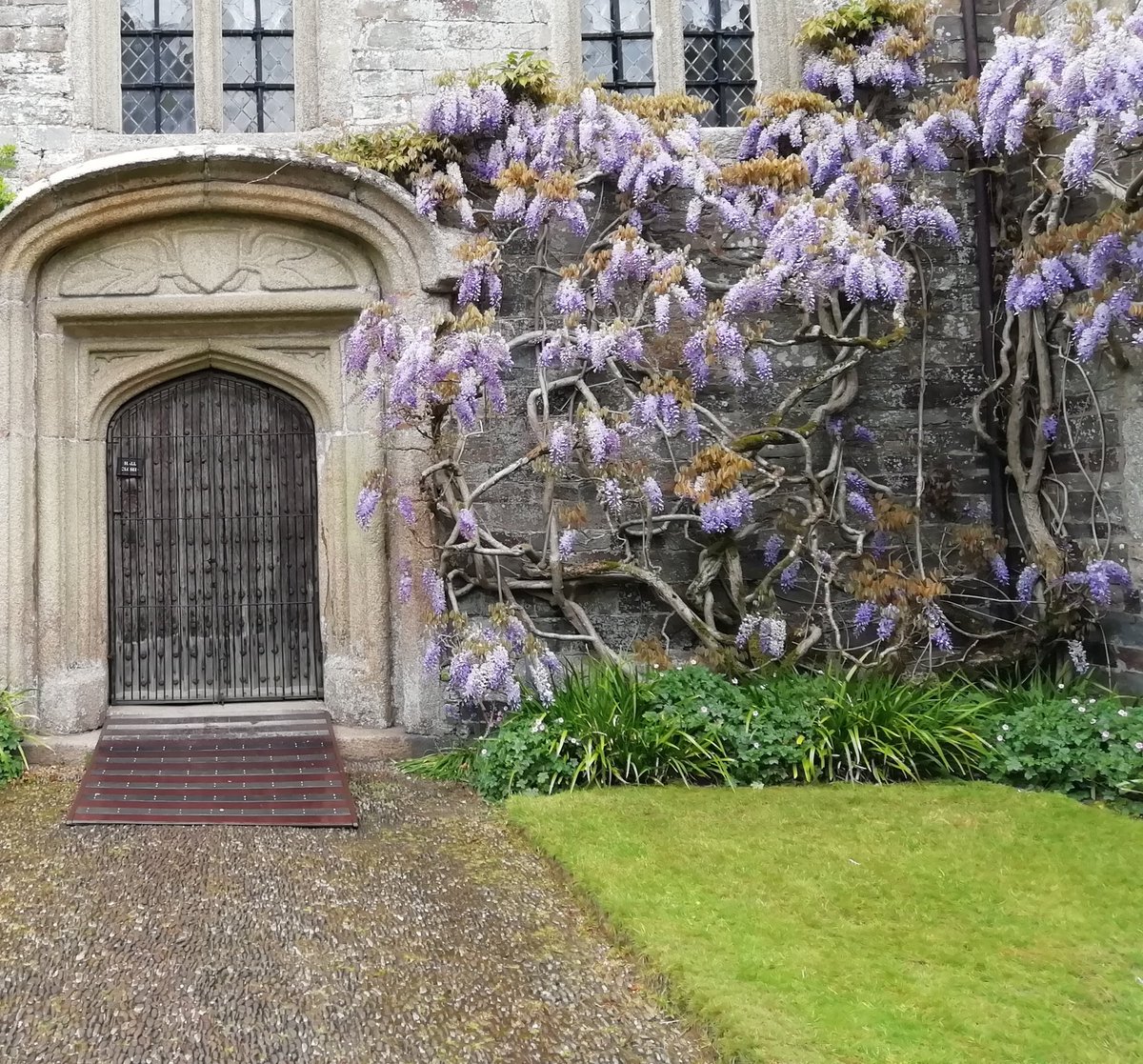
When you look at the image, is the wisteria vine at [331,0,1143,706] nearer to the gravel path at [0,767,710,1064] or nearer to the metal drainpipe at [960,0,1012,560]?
the metal drainpipe at [960,0,1012,560]

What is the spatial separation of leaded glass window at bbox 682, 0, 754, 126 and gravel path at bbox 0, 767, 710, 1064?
444 cm

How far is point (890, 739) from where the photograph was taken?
4.71 m

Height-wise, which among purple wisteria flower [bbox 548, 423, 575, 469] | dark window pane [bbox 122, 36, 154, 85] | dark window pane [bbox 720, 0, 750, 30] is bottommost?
purple wisteria flower [bbox 548, 423, 575, 469]

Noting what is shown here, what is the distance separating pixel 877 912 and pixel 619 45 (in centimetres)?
504

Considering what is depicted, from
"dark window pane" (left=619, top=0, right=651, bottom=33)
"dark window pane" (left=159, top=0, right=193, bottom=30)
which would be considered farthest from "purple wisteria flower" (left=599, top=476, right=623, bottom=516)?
"dark window pane" (left=159, top=0, right=193, bottom=30)

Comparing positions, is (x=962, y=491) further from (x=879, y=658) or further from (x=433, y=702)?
(x=433, y=702)

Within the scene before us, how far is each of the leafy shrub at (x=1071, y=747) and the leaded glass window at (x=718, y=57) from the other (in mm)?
3832

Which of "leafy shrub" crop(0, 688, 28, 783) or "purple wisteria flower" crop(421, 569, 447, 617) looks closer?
"leafy shrub" crop(0, 688, 28, 783)

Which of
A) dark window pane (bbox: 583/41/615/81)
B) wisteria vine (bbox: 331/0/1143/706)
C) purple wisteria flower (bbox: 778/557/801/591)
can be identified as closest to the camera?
wisteria vine (bbox: 331/0/1143/706)

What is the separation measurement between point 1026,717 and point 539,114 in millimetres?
4048

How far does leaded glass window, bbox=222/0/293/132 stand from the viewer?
5777 mm

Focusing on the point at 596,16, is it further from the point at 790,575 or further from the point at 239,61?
the point at 790,575

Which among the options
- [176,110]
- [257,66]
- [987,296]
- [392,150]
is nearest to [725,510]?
[987,296]

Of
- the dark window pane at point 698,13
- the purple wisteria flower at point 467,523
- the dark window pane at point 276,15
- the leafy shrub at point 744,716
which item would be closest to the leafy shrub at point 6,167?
the dark window pane at point 276,15
